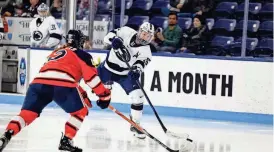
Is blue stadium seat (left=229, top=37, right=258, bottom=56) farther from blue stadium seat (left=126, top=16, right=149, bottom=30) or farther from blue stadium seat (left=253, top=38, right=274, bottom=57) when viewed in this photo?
blue stadium seat (left=126, top=16, right=149, bottom=30)

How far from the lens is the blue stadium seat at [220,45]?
10.8 m

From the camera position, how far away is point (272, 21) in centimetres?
1120

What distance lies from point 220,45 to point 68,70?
4748 millimetres

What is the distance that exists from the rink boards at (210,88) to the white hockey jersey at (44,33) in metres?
1.27

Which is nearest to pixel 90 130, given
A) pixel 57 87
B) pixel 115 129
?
pixel 115 129

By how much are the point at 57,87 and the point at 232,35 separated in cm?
499

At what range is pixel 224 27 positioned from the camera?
11.3 metres

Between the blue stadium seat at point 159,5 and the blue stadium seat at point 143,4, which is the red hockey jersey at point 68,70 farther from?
the blue stadium seat at point 143,4

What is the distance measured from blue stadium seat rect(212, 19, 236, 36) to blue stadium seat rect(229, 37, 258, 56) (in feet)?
1.16

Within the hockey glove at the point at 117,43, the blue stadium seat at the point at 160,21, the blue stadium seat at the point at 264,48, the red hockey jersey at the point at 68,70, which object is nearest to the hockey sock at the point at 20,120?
the red hockey jersey at the point at 68,70

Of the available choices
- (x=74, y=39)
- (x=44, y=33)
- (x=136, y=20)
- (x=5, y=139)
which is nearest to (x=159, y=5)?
(x=136, y=20)

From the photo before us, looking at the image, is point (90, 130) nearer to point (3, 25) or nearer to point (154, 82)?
point (154, 82)

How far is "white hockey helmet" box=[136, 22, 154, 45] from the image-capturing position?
821cm

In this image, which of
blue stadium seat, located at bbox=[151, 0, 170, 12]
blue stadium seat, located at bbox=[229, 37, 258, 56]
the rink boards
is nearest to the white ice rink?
the rink boards
